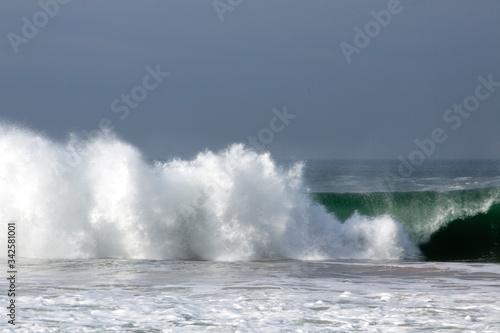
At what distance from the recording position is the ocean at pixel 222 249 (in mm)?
8172

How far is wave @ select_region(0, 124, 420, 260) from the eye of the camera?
50.4 feet

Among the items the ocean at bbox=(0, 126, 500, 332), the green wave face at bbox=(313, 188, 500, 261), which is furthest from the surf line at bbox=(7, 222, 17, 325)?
the green wave face at bbox=(313, 188, 500, 261)

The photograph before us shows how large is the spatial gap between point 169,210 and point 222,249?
1961 millimetres

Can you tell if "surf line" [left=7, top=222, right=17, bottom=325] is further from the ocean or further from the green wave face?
the green wave face

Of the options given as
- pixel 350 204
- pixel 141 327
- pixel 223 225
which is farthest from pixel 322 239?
pixel 141 327

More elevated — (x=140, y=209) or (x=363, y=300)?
(x=140, y=209)

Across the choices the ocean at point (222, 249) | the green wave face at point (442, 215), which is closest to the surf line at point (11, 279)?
the ocean at point (222, 249)

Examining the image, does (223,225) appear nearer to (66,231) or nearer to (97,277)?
(66,231)

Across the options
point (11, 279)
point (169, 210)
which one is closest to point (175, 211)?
point (169, 210)

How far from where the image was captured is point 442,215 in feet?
70.3

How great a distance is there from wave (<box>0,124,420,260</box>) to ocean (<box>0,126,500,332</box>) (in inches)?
1.4

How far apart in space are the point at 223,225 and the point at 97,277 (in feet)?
15.8

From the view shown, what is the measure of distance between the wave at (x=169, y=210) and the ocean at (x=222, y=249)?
4 centimetres

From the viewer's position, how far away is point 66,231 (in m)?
15.7
